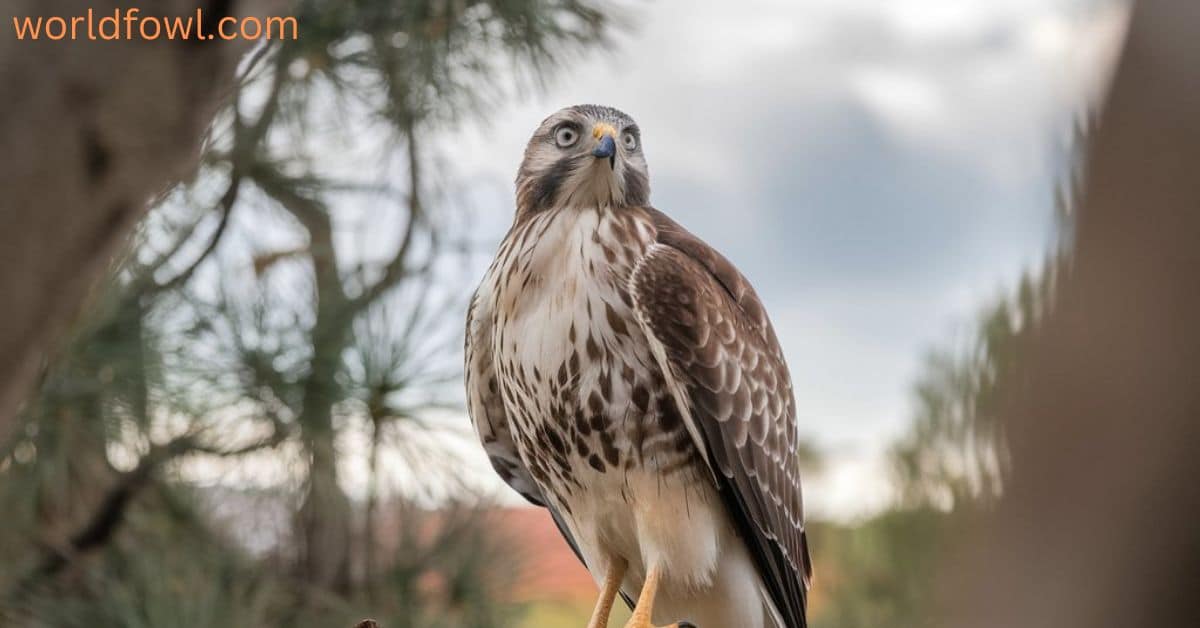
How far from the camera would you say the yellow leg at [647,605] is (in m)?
1.98

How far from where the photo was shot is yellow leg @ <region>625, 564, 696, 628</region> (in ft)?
6.50

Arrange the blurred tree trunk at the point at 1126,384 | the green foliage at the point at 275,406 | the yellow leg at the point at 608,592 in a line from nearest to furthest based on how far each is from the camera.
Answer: the blurred tree trunk at the point at 1126,384, the yellow leg at the point at 608,592, the green foliage at the point at 275,406

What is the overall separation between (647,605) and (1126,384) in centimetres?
164

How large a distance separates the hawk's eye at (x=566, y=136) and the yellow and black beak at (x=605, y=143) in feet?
0.15

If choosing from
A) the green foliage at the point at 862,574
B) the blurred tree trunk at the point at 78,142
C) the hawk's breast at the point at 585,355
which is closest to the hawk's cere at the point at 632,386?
the hawk's breast at the point at 585,355

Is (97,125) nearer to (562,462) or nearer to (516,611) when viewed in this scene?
(562,462)

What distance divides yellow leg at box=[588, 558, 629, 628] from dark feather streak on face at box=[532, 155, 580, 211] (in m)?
0.66

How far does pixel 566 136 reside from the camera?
1.99m

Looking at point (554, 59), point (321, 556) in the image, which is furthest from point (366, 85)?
point (321, 556)

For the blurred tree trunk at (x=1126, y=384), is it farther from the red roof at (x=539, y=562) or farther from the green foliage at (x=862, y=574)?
the green foliage at (x=862, y=574)

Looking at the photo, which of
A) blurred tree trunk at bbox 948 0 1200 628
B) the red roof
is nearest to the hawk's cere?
blurred tree trunk at bbox 948 0 1200 628

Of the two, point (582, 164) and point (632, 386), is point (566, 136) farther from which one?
point (632, 386)

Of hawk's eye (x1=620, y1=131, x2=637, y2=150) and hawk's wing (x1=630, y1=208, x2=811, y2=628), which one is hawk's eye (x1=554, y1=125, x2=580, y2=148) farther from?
hawk's wing (x1=630, y1=208, x2=811, y2=628)

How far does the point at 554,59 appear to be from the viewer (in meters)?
4.14
